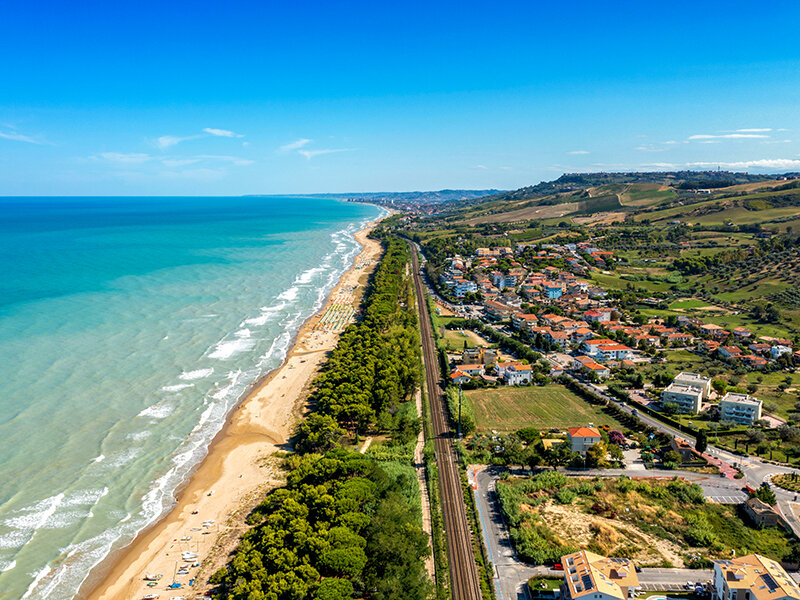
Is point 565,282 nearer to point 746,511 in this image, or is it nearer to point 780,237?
point 780,237

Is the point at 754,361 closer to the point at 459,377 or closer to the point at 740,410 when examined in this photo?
the point at 740,410

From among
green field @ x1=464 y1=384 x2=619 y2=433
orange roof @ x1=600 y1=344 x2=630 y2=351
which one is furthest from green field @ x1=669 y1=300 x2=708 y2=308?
green field @ x1=464 y1=384 x2=619 y2=433

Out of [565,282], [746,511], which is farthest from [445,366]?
[565,282]

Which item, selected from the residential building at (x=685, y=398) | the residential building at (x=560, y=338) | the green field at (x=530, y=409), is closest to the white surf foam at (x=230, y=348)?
the green field at (x=530, y=409)

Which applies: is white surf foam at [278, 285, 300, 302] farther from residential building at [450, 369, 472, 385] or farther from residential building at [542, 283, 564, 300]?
residential building at [542, 283, 564, 300]

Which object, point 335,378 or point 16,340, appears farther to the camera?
point 16,340

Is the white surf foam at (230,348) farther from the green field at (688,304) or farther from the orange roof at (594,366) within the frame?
the green field at (688,304)
